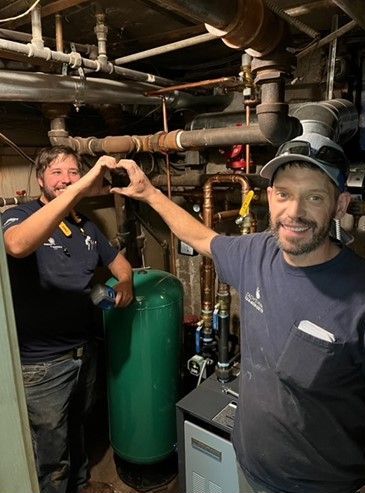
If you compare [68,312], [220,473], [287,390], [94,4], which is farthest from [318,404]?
[94,4]

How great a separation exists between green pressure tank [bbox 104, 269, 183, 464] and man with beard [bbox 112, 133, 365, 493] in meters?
0.85

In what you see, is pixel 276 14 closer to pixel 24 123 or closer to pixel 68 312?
pixel 68 312

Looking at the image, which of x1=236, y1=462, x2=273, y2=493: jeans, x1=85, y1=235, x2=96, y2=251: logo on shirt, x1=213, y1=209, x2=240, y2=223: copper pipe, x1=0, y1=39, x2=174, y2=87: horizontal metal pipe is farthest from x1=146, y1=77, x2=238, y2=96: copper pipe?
x1=236, y1=462, x2=273, y2=493: jeans

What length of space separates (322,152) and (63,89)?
1335mm

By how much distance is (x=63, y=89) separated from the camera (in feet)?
6.00

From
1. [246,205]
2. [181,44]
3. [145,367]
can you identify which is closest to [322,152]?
[246,205]

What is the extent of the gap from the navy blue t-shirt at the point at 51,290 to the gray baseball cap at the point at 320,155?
1125 millimetres

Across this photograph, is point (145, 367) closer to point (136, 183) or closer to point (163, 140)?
point (136, 183)

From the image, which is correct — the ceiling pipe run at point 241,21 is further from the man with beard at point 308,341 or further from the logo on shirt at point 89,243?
the logo on shirt at point 89,243

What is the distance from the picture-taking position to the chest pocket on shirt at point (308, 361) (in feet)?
3.64

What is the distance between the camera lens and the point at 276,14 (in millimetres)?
1122

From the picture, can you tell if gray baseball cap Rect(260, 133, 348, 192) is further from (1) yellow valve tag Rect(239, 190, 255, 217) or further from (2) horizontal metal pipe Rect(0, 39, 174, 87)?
(2) horizontal metal pipe Rect(0, 39, 174, 87)

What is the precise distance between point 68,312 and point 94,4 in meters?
1.45

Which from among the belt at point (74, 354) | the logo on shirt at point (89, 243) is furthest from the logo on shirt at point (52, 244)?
the belt at point (74, 354)
